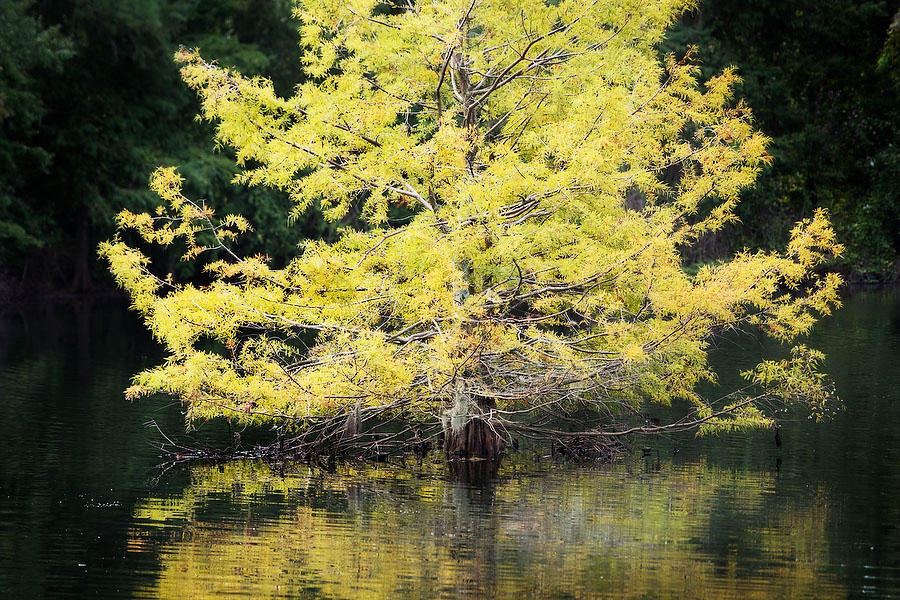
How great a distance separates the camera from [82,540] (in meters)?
12.1

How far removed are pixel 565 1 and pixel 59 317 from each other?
2634 centimetres

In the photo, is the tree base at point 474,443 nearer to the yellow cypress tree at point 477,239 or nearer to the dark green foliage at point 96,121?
the yellow cypress tree at point 477,239

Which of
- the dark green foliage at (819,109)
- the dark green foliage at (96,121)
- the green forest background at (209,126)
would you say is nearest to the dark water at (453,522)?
the dark green foliage at (96,121)

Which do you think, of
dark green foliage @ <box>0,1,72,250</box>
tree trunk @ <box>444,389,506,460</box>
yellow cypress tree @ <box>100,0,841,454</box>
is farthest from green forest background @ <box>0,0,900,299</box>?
tree trunk @ <box>444,389,506,460</box>

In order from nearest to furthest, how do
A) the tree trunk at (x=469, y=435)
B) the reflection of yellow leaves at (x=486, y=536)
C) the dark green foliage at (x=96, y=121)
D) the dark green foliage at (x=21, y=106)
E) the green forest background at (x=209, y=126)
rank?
1. the reflection of yellow leaves at (x=486, y=536)
2. the tree trunk at (x=469, y=435)
3. the dark green foliage at (x=21, y=106)
4. the dark green foliage at (x=96, y=121)
5. the green forest background at (x=209, y=126)

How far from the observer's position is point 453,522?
43.2 ft

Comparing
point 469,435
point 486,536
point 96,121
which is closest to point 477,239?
point 469,435

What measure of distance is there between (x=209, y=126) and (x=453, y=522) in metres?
37.6

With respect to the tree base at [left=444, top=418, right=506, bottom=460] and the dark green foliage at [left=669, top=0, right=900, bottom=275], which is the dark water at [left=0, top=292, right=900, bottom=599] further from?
the dark green foliage at [left=669, top=0, right=900, bottom=275]

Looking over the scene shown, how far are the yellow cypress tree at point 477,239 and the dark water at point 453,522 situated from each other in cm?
113

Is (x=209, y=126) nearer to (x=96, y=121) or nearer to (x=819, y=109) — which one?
(x=96, y=121)

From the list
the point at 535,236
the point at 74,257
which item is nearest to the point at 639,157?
the point at 535,236

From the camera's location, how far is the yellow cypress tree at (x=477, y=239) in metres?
16.1

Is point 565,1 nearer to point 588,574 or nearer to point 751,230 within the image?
point 588,574
